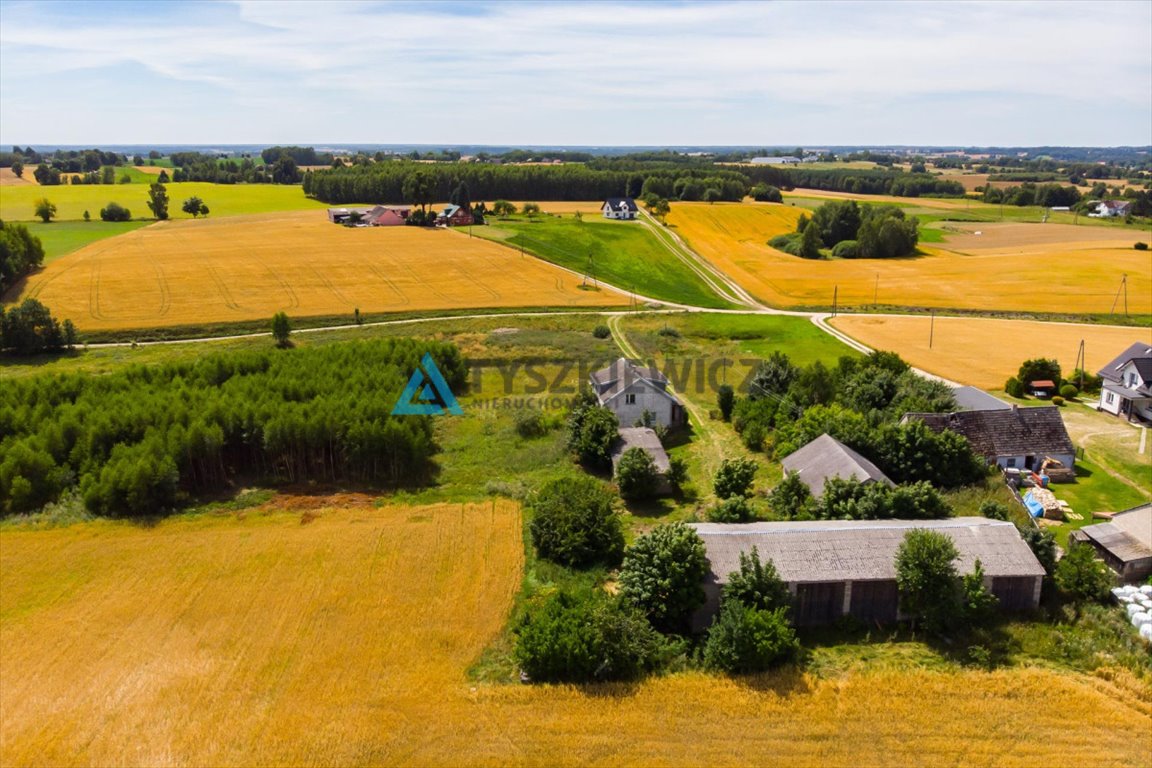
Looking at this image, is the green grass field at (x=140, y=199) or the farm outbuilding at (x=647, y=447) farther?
the green grass field at (x=140, y=199)

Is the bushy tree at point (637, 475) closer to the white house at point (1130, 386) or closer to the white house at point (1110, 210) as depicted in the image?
the white house at point (1130, 386)

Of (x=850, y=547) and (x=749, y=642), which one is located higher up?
(x=850, y=547)

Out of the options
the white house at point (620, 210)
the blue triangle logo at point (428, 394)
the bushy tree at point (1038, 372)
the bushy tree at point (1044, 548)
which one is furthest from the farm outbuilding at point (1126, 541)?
the white house at point (620, 210)

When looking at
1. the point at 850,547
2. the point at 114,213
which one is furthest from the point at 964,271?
the point at 114,213

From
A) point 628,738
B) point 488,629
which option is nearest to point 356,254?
point 488,629

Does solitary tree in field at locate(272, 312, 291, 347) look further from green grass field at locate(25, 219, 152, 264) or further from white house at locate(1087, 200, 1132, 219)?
white house at locate(1087, 200, 1132, 219)

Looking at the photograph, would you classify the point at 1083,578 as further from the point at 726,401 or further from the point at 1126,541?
the point at 726,401

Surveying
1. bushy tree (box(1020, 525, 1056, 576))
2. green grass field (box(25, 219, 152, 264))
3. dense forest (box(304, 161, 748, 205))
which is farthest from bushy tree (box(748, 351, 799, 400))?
dense forest (box(304, 161, 748, 205))
